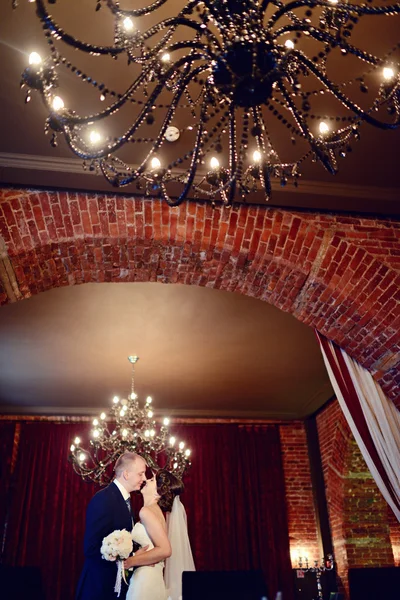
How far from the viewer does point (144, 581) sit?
3.83 meters

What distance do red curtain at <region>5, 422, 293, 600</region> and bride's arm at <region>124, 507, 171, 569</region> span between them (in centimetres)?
548

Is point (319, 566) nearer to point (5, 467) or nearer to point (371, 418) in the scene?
point (371, 418)

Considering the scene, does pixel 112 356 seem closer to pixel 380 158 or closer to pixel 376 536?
pixel 380 158

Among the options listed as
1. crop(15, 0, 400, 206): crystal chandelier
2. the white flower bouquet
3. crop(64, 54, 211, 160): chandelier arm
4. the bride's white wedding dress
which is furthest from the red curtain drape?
crop(64, 54, 211, 160): chandelier arm

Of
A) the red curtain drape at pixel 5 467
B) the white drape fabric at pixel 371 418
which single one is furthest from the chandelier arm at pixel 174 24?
the red curtain drape at pixel 5 467

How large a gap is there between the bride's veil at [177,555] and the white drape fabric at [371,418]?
3.35 metres

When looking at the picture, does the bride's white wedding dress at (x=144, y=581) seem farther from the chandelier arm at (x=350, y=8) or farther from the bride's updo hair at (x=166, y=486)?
the chandelier arm at (x=350, y=8)

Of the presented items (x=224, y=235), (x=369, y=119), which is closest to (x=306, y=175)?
(x=224, y=235)

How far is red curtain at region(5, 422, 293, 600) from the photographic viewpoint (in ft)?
27.6

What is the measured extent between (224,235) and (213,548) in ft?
22.1

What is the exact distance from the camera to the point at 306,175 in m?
4.23

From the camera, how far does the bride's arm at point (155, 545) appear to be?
3.65 m

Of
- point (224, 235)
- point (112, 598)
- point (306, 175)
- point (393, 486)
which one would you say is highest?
point (306, 175)

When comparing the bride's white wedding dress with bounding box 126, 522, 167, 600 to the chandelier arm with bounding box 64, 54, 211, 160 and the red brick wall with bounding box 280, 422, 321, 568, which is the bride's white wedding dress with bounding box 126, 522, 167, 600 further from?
the red brick wall with bounding box 280, 422, 321, 568
